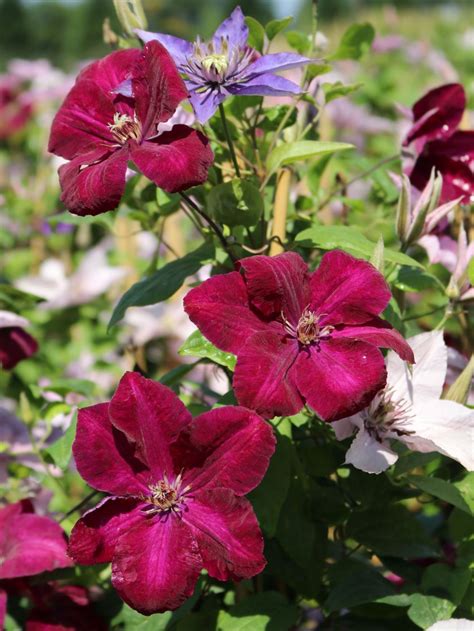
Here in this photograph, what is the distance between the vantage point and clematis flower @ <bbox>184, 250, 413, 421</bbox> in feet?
2.23

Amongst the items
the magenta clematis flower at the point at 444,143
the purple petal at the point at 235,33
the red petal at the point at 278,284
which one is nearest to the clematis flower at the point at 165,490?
the red petal at the point at 278,284

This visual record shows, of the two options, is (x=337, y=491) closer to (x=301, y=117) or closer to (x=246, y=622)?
(x=246, y=622)

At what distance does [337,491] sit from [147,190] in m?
0.42

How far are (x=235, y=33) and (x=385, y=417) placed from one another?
40 cm

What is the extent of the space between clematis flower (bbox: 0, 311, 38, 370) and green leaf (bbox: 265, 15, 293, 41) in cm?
49

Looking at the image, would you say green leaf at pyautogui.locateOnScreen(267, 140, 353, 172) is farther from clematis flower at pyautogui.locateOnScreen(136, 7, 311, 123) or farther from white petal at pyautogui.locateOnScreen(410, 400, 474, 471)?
white petal at pyautogui.locateOnScreen(410, 400, 474, 471)

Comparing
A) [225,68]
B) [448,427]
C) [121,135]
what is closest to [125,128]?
[121,135]

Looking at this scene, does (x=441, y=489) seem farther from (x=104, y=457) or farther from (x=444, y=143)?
(x=444, y=143)

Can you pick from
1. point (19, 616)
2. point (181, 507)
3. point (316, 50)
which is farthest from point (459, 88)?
point (19, 616)

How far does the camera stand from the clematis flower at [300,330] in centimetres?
68

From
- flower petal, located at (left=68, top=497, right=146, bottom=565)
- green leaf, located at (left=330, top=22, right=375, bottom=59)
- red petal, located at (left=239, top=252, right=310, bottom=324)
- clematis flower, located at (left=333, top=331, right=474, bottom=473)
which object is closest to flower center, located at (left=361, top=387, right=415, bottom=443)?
clematis flower, located at (left=333, top=331, right=474, bottom=473)

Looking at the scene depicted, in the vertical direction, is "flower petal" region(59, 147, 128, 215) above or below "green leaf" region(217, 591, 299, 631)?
above

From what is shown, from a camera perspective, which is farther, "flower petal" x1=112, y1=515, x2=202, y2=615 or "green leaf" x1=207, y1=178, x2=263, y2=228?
"green leaf" x1=207, y1=178, x2=263, y2=228

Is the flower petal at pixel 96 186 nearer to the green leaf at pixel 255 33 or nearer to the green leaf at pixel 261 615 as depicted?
the green leaf at pixel 255 33
